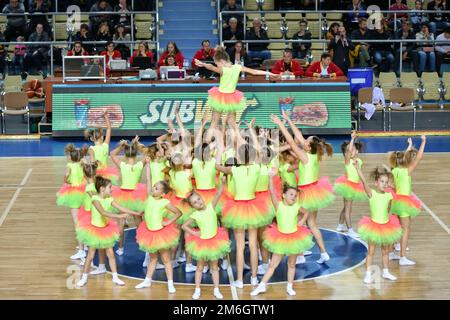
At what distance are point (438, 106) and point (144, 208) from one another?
43.6 ft

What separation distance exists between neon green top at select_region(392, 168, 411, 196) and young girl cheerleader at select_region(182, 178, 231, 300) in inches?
89.7

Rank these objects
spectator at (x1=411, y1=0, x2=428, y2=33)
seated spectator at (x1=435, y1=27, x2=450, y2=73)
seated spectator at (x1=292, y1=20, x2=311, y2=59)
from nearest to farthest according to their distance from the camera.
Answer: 1. seated spectator at (x1=292, y1=20, x2=311, y2=59)
2. seated spectator at (x1=435, y1=27, x2=450, y2=73)
3. spectator at (x1=411, y1=0, x2=428, y2=33)

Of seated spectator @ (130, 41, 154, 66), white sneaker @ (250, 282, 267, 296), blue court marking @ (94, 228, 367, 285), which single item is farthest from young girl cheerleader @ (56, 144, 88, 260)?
seated spectator @ (130, 41, 154, 66)

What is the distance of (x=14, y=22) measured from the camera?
846 inches

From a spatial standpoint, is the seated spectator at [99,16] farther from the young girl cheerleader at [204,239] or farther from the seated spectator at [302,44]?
the young girl cheerleader at [204,239]

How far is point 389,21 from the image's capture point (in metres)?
21.6

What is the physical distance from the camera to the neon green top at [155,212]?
9703 millimetres

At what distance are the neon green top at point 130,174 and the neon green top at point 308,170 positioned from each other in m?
1.91

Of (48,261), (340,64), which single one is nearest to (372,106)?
(340,64)

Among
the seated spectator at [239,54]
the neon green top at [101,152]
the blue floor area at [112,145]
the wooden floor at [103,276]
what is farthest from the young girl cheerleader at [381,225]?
the seated spectator at [239,54]

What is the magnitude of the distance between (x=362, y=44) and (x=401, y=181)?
35.2 ft

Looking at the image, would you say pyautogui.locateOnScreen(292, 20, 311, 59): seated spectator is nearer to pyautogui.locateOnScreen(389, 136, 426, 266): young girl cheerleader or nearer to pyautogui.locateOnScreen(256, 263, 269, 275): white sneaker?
pyautogui.locateOnScreen(389, 136, 426, 266): young girl cheerleader

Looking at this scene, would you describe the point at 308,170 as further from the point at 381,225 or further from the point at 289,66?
the point at 289,66

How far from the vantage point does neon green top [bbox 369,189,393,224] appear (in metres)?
10.0
